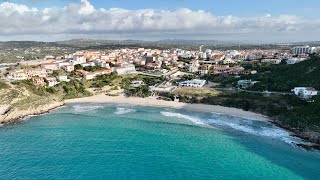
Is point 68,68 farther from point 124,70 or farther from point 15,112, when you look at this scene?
point 15,112

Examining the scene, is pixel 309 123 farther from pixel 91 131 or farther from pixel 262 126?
pixel 91 131

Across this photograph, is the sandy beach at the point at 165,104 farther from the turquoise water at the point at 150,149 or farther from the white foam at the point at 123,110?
the white foam at the point at 123,110

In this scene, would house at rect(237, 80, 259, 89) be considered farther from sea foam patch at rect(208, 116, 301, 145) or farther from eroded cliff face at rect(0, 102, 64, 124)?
eroded cliff face at rect(0, 102, 64, 124)

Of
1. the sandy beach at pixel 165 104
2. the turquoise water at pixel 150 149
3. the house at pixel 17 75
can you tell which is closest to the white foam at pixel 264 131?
the turquoise water at pixel 150 149

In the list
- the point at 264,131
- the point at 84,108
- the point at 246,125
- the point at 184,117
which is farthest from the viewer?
the point at 84,108

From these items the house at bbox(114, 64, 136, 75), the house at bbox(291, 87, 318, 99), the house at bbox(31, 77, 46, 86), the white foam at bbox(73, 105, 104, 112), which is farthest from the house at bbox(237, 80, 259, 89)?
the house at bbox(31, 77, 46, 86)

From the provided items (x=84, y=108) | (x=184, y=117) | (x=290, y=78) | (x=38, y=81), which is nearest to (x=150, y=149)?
(x=184, y=117)
